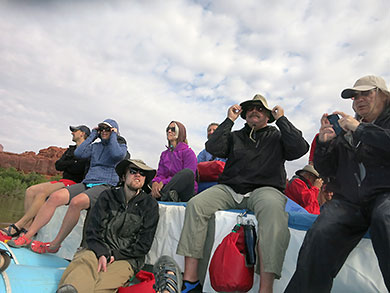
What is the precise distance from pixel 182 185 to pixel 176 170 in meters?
0.48

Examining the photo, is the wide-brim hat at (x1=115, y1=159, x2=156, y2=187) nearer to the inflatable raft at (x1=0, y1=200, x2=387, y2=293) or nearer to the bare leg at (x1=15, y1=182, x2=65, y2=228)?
the inflatable raft at (x1=0, y1=200, x2=387, y2=293)

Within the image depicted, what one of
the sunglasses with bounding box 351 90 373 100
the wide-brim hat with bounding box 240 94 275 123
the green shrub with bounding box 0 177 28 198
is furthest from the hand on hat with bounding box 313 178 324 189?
the green shrub with bounding box 0 177 28 198

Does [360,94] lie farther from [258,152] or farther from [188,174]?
[188,174]

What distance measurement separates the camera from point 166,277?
2148 millimetres

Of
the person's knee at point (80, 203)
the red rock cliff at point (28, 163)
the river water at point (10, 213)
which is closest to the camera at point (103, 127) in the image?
the person's knee at point (80, 203)

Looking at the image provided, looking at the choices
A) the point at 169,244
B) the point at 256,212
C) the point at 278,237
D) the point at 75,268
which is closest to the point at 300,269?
the point at 278,237

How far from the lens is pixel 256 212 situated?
2.26m

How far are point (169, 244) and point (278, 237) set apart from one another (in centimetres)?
121

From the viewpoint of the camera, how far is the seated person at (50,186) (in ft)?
11.7

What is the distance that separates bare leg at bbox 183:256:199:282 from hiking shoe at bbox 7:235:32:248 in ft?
6.60

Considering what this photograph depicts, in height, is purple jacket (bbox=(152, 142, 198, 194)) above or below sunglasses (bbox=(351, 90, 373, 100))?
below

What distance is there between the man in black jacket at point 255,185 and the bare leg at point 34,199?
94.3 inches

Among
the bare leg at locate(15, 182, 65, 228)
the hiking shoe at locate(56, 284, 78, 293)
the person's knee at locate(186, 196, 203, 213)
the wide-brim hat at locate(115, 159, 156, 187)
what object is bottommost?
the hiking shoe at locate(56, 284, 78, 293)

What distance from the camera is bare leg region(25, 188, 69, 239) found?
10.8ft
